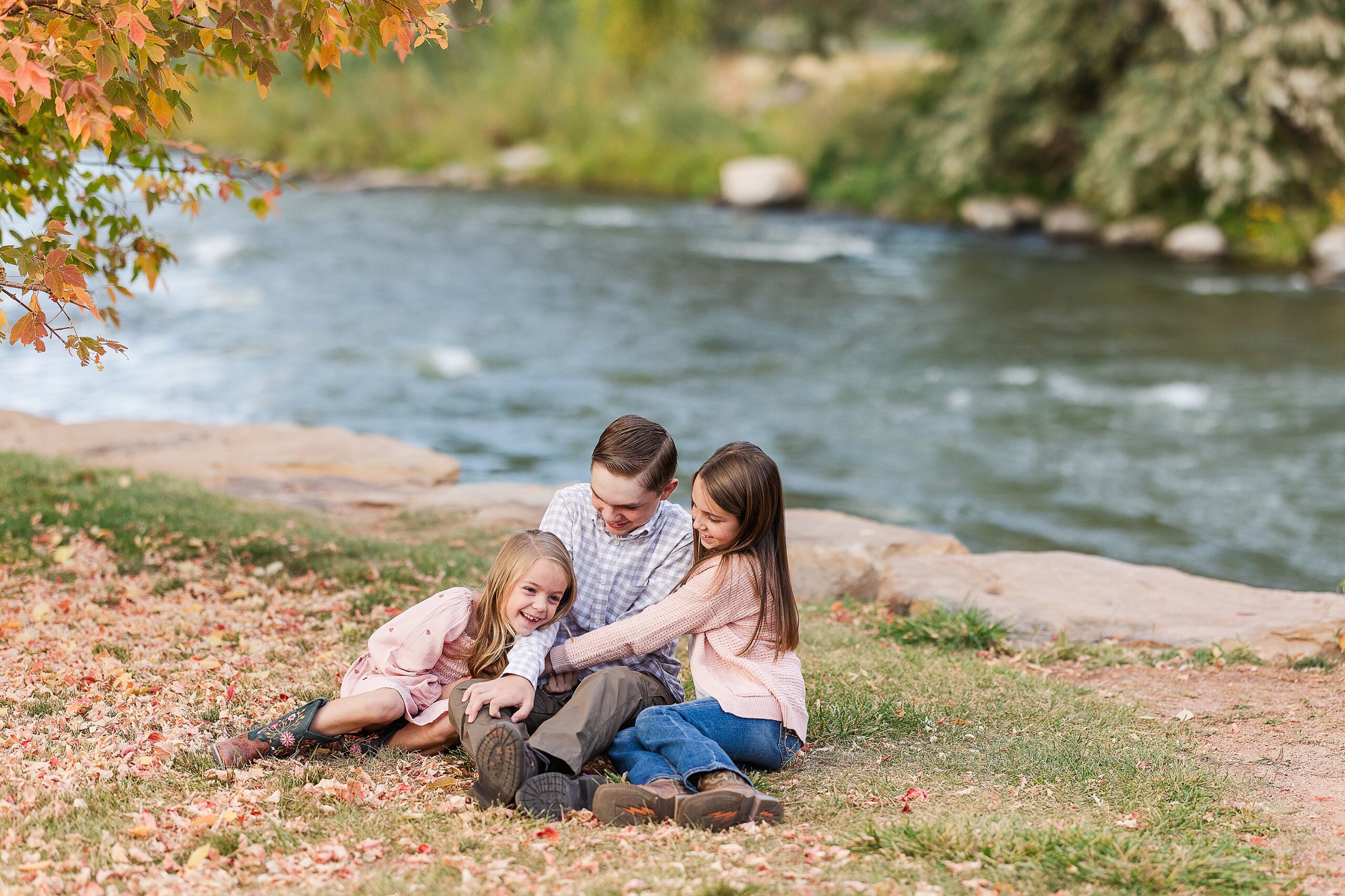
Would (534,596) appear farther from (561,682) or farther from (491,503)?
(491,503)

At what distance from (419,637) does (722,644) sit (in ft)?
3.38

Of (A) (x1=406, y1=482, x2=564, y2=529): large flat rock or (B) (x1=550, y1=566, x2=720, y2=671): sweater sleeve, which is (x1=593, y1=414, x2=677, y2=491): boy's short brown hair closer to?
(B) (x1=550, y1=566, x2=720, y2=671): sweater sleeve

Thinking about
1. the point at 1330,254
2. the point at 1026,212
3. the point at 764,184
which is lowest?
the point at 1330,254

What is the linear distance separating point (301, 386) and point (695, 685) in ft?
35.2

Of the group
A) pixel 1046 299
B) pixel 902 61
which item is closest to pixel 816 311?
pixel 1046 299

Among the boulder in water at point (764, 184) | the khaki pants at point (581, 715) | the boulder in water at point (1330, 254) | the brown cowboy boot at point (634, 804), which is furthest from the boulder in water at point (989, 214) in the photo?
the brown cowboy boot at point (634, 804)

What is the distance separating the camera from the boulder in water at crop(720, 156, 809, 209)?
93.2 feet

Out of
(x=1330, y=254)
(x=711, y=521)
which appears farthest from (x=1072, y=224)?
(x=711, y=521)

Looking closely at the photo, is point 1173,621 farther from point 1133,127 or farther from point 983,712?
point 1133,127

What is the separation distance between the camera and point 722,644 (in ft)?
13.8

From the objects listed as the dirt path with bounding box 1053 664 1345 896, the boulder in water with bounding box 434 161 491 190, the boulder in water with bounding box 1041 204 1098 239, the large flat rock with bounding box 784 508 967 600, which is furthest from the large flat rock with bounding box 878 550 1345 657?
the boulder in water with bounding box 434 161 491 190

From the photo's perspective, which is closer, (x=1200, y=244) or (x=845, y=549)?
(x=845, y=549)

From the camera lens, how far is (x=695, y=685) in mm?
4234

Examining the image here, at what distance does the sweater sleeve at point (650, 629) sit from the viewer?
4.11m
